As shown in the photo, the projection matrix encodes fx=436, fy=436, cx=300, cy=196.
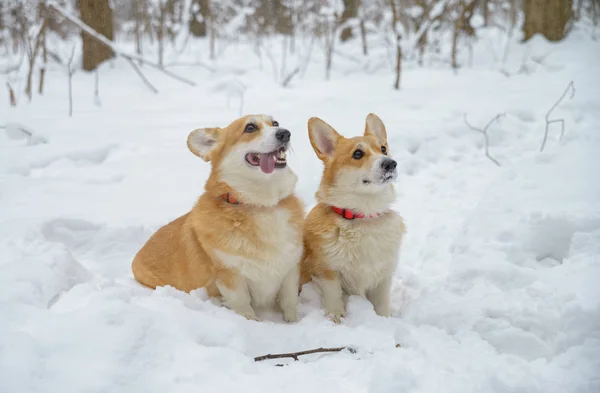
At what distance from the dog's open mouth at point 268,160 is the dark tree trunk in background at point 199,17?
10767 mm

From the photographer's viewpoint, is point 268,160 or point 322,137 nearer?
point 268,160

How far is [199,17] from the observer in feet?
42.0

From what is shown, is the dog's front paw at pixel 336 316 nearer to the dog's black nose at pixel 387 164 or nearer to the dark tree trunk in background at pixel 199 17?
the dog's black nose at pixel 387 164

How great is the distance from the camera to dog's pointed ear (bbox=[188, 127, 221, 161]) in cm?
263

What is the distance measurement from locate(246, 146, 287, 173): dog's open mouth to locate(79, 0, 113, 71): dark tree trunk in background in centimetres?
640

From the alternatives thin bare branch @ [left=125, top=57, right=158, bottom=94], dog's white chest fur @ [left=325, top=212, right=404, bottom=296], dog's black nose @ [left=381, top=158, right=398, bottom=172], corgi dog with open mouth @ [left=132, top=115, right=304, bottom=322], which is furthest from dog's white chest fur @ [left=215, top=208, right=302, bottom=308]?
thin bare branch @ [left=125, top=57, right=158, bottom=94]

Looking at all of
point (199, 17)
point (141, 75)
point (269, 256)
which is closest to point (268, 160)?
point (269, 256)

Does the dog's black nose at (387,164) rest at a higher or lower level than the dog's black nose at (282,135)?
lower

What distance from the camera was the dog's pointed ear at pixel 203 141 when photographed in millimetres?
2635

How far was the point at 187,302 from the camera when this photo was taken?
231cm

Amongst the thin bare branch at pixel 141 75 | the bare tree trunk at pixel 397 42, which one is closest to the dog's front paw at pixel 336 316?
the thin bare branch at pixel 141 75

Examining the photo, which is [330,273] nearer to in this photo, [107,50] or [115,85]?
[115,85]

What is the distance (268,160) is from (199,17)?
1181 cm

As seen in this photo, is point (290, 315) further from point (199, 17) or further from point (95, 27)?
point (199, 17)
